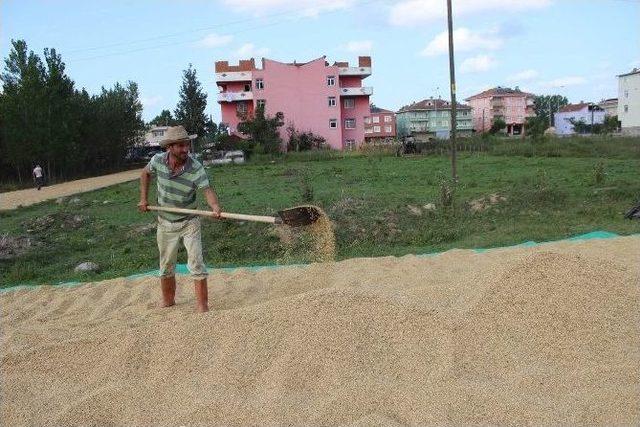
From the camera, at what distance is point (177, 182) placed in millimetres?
4699

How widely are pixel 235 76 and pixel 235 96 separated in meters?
1.47

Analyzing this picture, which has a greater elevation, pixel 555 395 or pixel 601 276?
pixel 601 276

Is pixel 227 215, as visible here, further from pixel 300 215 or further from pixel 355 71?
pixel 355 71

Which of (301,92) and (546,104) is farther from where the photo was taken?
(546,104)

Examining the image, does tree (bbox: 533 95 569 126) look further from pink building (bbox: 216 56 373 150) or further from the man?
the man

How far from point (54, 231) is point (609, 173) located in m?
11.8

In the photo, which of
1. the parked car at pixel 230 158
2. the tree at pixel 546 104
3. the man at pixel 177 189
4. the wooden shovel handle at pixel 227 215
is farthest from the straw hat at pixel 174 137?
the tree at pixel 546 104

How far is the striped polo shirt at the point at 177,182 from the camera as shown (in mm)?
4691

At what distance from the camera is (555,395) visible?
9.34ft

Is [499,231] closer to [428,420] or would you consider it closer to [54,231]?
[428,420]

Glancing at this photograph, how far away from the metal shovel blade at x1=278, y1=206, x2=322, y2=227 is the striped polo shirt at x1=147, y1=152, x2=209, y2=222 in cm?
68

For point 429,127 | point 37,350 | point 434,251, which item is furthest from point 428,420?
point 429,127

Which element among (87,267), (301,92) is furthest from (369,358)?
(301,92)

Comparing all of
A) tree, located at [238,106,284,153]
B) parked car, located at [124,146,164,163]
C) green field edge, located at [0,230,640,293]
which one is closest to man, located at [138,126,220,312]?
green field edge, located at [0,230,640,293]
